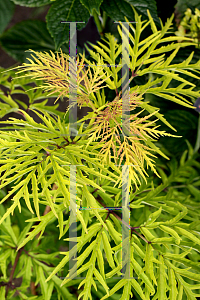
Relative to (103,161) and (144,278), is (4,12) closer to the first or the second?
(103,161)

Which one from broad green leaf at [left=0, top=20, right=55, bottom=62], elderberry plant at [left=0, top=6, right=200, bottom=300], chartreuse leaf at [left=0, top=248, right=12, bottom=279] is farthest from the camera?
broad green leaf at [left=0, top=20, right=55, bottom=62]

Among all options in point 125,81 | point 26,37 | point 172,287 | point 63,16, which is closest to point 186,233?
point 172,287

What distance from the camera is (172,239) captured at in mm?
277

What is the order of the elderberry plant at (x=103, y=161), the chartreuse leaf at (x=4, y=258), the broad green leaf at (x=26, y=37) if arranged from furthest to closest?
1. the broad green leaf at (x=26, y=37)
2. the chartreuse leaf at (x=4, y=258)
3. the elderberry plant at (x=103, y=161)

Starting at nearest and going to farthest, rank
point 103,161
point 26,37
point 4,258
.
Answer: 1. point 103,161
2. point 4,258
3. point 26,37

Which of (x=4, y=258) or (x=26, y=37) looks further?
(x=26, y=37)

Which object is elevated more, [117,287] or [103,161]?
[103,161]

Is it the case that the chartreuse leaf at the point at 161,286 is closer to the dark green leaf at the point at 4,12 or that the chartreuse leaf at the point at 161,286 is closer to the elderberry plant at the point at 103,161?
the elderberry plant at the point at 103,161

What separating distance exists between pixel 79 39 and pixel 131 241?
0.48 meters

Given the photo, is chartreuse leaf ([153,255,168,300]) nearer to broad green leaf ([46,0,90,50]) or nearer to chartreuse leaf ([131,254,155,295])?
chartreuse leaf ([131,254,155,295])

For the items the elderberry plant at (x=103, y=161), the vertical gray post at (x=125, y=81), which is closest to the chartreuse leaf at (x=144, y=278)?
the elderberry plant at (x=103, y=161)

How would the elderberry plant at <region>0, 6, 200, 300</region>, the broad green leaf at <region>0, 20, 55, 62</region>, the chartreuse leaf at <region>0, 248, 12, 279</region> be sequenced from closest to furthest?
1. the elderberry plant at <region>0, 6, 200, 300</region>
2. the chartreuse leaf at <region>0, 248, 12, 279</region>
3. the broad green leaf at <region>0, 20, 55, 62</region>

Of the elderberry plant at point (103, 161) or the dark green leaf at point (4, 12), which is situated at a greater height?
the dark green leaf at point (4, 12)

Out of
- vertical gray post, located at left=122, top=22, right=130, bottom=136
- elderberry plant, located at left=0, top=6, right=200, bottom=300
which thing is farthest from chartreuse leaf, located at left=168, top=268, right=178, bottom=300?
vertical gray post, located at left=122, top=22, right=130, bottom=136
